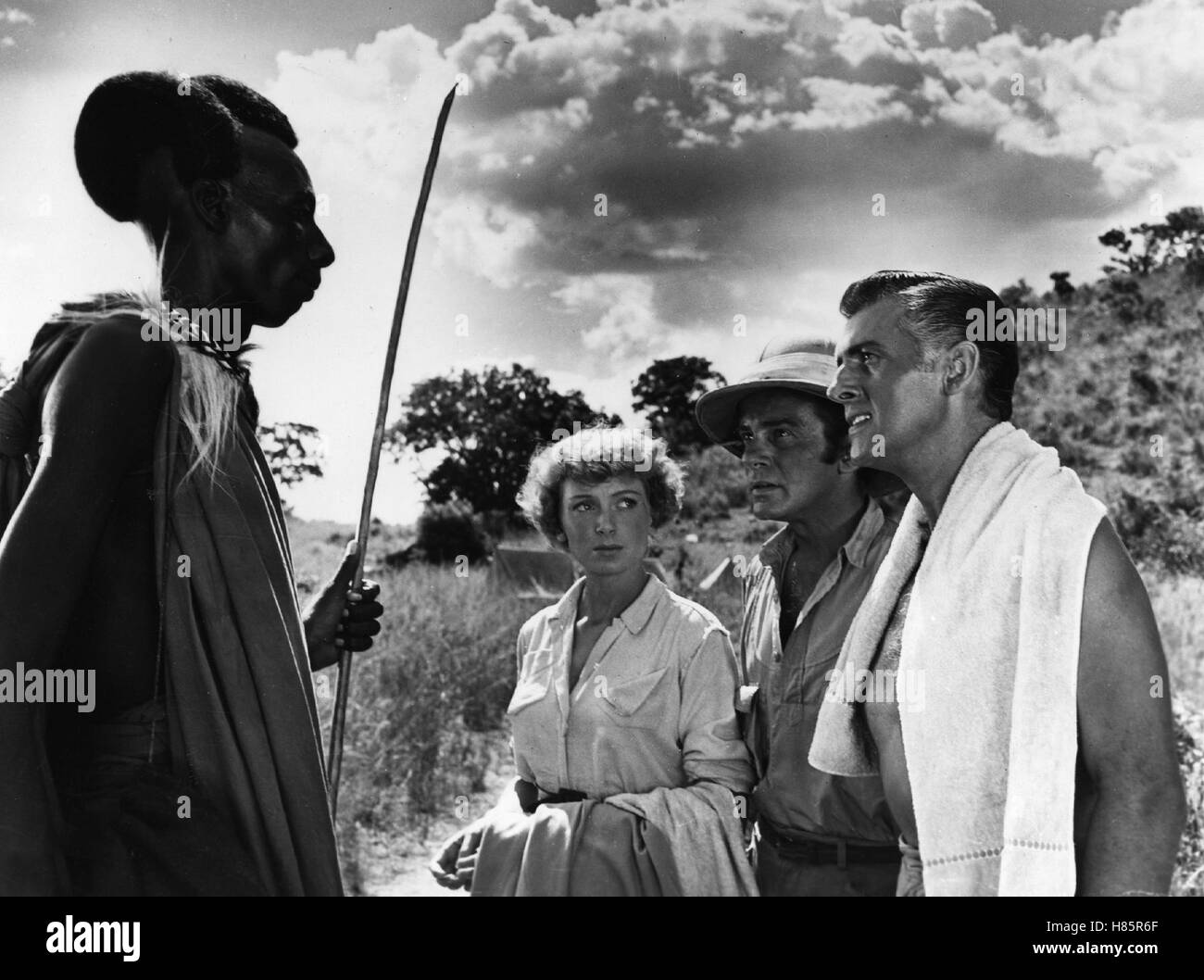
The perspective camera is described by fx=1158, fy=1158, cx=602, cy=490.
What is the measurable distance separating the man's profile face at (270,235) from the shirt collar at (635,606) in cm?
93

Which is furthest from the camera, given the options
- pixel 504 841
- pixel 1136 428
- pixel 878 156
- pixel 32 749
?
pixel 1136 428

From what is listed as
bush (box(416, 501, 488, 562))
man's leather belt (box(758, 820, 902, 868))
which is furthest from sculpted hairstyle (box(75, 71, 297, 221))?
bush (box(416, 501, 488, 562))

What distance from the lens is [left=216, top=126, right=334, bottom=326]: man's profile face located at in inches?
89.1

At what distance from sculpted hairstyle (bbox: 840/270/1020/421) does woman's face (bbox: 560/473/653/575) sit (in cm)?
80

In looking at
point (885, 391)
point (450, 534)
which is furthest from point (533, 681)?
point (450, 534)

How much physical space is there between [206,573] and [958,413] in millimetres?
1405

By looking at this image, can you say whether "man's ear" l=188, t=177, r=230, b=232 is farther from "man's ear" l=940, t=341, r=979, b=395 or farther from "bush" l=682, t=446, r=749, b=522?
"bush" l=682, t=446, r=749, b=522

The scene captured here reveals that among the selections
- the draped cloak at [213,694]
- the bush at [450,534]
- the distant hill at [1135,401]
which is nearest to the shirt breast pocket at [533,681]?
the draped cloak at [213,694]

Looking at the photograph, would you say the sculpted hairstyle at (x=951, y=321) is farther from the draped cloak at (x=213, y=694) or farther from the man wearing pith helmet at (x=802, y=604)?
the draped cloak at (x=213, y=694)

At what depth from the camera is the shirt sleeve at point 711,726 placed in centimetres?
252

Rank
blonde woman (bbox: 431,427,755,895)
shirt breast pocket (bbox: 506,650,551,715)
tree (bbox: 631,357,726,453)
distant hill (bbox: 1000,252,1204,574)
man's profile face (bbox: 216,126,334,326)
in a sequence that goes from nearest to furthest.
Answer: man's profile face (bbox: 216,126,334,326), blonde woman (bbox: 431,427,755,895), shirt breast pocket (bbox: 506,650,551,715), tree (bbox: 631,357,726,453), distant hill (bbox: 1000,252,1204,574)
